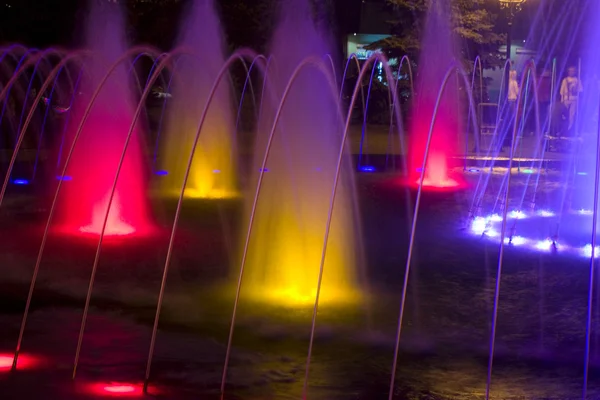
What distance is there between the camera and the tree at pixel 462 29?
105 feet

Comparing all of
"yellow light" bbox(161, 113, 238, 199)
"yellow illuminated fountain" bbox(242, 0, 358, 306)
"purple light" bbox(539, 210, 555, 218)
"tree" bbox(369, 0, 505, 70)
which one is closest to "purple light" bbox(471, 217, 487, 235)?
"purple light" bbox(539, 210, 555, 218)

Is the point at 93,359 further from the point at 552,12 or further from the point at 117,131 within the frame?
the point at 552,12

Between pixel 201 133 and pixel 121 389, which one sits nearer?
pixel 121 389

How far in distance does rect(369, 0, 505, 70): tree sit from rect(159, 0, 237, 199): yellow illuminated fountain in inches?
578

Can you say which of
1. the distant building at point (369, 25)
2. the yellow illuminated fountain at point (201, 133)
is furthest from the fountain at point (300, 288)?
the distant building at point (369, 25)

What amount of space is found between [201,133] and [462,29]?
17529 millimetres

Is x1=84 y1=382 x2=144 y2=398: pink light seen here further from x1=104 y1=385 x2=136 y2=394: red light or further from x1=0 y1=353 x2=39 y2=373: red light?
x1=0 y1=353 x2=39 y2=373: red light

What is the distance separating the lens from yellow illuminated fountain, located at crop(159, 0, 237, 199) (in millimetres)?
15312

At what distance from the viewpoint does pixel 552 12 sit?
36281 mm

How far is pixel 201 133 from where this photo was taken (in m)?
16.5

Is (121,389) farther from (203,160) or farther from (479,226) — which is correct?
(203,160)

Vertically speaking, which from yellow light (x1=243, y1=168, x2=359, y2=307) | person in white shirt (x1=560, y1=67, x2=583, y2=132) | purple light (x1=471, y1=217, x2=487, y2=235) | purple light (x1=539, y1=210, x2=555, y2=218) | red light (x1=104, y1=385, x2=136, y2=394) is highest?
person in white shirt (x1=560, y1=67, x2=583, y2=132)

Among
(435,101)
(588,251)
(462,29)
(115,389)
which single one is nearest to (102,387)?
(115,389)

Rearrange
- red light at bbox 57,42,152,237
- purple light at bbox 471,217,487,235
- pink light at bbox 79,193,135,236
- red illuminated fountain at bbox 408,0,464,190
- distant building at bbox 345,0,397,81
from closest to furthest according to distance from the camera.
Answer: pink light at bbox 79,193,135,236, red light at bbox 57,42,152,237, purple light at bbox 471,217,487,235, red illuminated fountain at bbox 408,0,464,190, distant building at bbox 345,0,397,81
